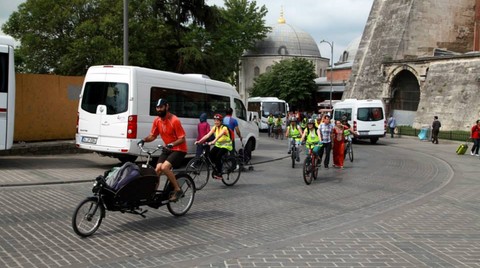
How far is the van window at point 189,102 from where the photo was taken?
13.4 m

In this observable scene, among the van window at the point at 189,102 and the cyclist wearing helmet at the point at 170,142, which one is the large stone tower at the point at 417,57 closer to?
the van window at the point at 189,102

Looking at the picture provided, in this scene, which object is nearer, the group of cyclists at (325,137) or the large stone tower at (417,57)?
the group of cyclists at (325,137)

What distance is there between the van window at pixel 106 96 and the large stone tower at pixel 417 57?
2950 cm

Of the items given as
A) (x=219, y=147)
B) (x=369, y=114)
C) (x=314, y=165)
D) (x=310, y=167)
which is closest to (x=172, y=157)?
(x=219, y=147)

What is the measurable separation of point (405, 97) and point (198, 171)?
36.1 meters

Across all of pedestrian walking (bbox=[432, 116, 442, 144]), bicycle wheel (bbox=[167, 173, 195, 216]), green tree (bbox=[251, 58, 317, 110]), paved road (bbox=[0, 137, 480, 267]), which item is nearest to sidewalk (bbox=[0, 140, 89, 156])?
paved road (bbox=[0, 137, 480, 267])

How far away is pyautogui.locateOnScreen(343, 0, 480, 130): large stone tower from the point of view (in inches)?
1473

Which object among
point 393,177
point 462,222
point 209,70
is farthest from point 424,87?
point 462,222

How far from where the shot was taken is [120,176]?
Answer: 6.61 m

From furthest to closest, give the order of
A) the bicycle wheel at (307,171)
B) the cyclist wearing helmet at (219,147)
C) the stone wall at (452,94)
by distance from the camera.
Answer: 1. the stone wall at (452,94)
2. the bicycle wheel at (307,171)
3. the cyclist wearing helmet at (219,147)

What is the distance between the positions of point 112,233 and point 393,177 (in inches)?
356

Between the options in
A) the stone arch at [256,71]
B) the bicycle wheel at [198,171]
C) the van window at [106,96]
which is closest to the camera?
the bicycle wheel at [198,171]

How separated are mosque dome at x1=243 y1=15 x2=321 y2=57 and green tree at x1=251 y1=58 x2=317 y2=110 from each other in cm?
2208

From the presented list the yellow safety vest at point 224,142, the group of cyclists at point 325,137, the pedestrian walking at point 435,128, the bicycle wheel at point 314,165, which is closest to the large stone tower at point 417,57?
the pedestrian walking at point 435,128
